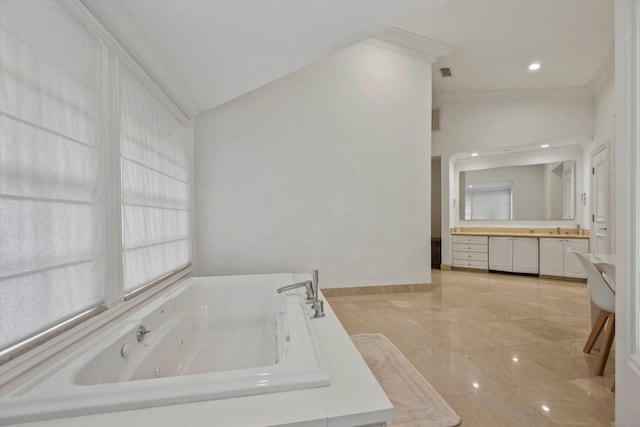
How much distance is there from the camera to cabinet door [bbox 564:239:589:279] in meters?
4.88

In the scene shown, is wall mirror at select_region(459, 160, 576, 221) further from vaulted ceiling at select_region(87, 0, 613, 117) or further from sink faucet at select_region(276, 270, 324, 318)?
sink faucet at select_region(276, 270, 324, 318)

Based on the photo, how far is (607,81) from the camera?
14.6ft

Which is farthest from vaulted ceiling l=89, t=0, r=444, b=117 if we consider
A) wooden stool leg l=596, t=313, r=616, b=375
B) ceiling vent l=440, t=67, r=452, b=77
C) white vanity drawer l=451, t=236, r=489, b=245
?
white vanity drawer l=451, t=236, r=489, b=245

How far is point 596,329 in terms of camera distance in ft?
7.31

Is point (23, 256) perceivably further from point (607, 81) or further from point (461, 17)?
point (607, 81)

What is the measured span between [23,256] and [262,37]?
1701 mm

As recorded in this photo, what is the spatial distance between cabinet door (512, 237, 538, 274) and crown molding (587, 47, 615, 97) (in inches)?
97.6

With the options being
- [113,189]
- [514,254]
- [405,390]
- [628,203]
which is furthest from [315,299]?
[514,254]

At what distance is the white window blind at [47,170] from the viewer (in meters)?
1.06

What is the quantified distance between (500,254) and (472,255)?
1.51ft

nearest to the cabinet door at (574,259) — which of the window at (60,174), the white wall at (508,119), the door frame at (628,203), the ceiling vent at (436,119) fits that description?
the white wall at (508,119)

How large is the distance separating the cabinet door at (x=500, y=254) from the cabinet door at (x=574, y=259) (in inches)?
30.5

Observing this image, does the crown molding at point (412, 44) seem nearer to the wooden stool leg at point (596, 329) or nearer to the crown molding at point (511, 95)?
the crown molding at point (511, 95)

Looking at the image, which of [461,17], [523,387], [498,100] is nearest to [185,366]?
[523,387]
